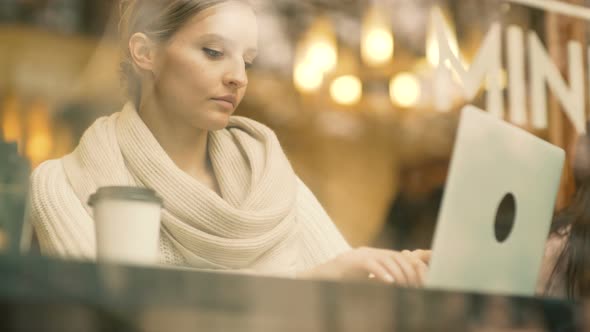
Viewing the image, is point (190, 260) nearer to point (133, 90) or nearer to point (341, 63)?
point (133, 90)

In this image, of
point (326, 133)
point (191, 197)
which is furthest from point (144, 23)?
point (326, 133)

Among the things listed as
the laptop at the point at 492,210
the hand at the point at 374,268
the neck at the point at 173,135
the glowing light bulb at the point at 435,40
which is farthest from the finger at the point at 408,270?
the glowing light bulb at the point at 435,40

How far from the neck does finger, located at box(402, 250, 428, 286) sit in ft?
1.38

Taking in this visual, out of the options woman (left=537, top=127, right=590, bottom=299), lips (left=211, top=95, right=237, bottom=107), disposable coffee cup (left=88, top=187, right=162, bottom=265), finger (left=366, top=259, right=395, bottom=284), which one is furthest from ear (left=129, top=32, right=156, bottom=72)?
woman (left=537, top=127, right=590, bottom=299)

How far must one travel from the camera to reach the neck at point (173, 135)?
52.8 inches

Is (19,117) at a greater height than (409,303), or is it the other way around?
(19,117)

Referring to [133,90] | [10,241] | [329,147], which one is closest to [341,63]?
[329,147]

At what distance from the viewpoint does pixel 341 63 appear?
1.66 meters

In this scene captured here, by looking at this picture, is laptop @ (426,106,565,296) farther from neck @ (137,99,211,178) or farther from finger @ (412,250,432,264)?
neck @ (137,99,211,178)

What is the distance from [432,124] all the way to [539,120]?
34 centimetres

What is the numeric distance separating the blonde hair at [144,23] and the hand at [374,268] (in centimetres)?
46

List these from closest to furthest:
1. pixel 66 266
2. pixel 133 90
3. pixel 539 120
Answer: pixel 66 266, pixel 133 90, pixel 539 120

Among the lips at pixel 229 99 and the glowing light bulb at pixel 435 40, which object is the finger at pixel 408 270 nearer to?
the lips at pixel 229 99

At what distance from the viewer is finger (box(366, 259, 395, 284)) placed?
4.03 feet
